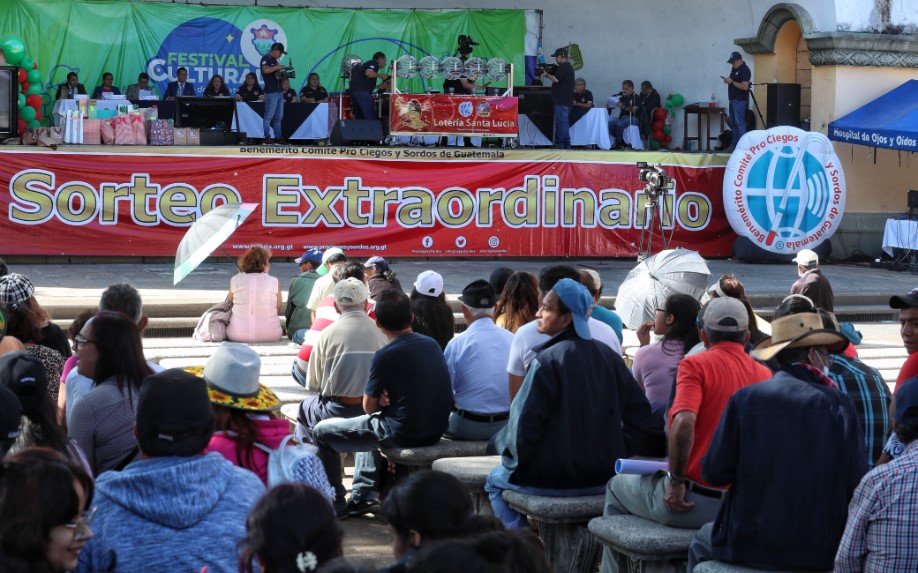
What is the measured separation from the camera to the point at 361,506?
696 cm

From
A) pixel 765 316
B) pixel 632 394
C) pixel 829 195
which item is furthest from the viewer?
pixel 829 195

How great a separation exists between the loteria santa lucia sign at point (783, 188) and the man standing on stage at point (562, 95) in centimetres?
261

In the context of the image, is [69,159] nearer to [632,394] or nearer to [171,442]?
[632,394]

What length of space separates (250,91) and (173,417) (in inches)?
606

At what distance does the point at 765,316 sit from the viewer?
13.3 m

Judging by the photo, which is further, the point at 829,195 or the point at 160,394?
the point at 829,195

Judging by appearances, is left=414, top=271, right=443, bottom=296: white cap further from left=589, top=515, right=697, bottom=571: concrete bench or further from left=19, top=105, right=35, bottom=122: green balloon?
left=19, top=105, right=35, bottom=122: green balloon

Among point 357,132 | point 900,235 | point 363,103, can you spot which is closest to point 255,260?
point 357,132

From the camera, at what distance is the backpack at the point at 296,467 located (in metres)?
3.74

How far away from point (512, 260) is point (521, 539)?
1404 cm

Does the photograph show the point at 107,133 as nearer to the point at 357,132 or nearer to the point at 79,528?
the point at 357,132

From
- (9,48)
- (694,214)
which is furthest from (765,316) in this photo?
(9,48)

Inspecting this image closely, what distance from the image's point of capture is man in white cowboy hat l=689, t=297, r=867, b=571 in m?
4.26

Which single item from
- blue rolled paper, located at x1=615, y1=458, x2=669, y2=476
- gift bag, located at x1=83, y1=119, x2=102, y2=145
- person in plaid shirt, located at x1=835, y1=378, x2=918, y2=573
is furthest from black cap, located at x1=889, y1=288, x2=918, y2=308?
gift bag, located at x1=83, y1=119, x2=102, y2=145
